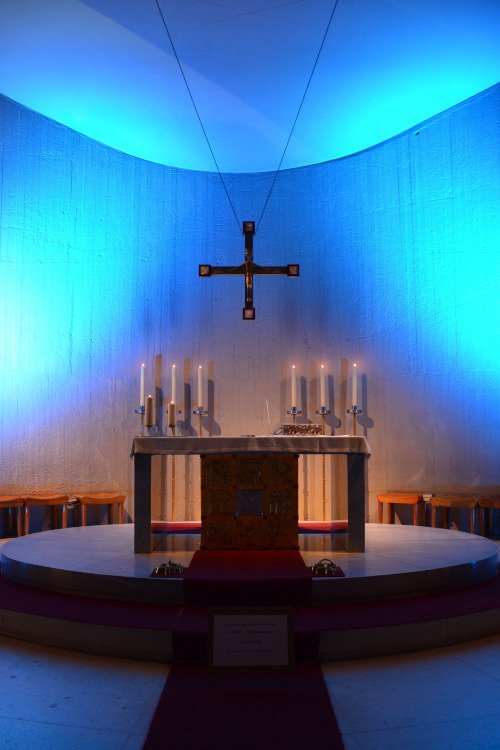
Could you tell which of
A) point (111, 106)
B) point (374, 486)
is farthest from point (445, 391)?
point (111, 106)

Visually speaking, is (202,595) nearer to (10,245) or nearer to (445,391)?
(445,391)

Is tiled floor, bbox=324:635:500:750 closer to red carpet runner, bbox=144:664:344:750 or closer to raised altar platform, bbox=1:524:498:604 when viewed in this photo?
red carpet runner, bbox=144:664:344:750

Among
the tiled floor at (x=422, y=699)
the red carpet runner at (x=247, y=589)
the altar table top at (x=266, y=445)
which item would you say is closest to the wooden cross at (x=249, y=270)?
the altar table top at (x=266, y=445)

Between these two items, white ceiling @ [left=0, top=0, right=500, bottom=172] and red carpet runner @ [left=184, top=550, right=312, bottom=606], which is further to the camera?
white ceiling @ [left=0, top=0, right=500, bottom=172]

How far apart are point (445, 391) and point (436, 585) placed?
3602 millimetres

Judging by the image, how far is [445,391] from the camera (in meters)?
7.34

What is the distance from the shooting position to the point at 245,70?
21.0 feet

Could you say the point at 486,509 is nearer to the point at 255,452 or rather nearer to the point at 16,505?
the point at 255,452

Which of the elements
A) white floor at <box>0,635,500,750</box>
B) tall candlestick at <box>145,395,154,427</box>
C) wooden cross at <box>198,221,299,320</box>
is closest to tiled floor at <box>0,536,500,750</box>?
white floor at <box>0,635,500,750</box>

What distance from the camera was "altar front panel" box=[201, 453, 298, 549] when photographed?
15.8 feet

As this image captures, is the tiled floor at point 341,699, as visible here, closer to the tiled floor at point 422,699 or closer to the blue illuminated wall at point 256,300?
the tiled floor at point 422,699

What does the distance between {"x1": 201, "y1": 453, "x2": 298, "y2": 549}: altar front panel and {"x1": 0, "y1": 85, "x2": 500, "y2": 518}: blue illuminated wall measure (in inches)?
98.6

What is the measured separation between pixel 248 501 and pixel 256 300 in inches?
131

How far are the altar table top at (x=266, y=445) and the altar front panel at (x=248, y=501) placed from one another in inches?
5.0
